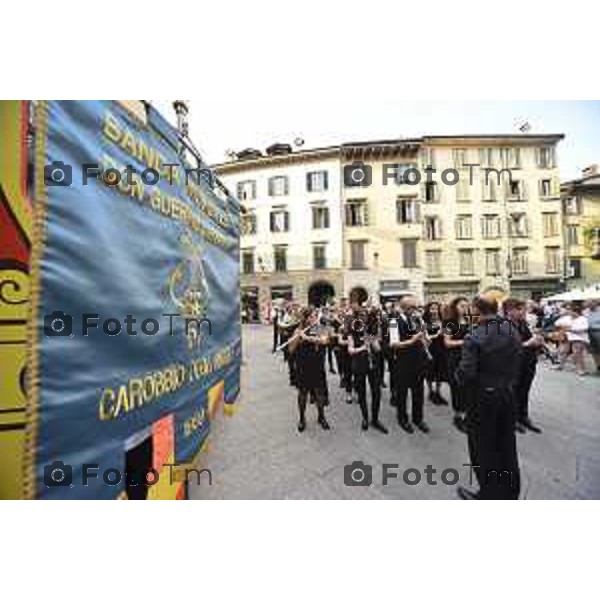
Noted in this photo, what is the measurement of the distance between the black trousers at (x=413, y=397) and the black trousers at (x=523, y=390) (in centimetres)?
113

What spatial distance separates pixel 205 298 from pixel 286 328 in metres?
2.07

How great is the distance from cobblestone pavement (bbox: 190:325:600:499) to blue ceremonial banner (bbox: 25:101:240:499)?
Result: 59 centimetres

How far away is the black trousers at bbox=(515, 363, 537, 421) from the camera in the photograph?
403cm

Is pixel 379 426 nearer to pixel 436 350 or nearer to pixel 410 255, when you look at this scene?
pixel 436 350

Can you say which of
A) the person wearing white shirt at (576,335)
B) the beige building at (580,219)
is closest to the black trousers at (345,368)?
the person wearing white shirt at (576,335)

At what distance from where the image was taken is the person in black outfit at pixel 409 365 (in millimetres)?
3848

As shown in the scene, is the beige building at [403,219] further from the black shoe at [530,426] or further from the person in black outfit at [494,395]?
the black shoe at [530,426]

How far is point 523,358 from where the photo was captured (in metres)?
4.13

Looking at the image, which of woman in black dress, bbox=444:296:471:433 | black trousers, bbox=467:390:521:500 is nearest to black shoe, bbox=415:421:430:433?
woman in black dress, bbox=444:296:471:433

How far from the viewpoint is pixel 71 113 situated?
1487 millimetres

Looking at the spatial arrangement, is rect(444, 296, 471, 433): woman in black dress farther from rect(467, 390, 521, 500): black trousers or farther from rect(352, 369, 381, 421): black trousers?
rect(467, 390, 521, 500): black trousers

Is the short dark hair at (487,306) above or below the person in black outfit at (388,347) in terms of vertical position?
above

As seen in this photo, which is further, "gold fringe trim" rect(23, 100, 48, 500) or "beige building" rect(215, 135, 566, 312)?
"beige building" rect(215, 135, 566, 312)

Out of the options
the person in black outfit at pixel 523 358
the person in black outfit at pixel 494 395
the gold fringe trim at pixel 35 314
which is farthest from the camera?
the person in black outfit at pixel 523 358
